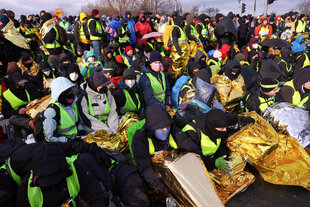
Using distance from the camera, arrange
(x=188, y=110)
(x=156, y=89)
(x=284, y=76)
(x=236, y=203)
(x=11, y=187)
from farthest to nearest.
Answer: (x=284, y=76)
(x=156, y=89)
(x=188, y=110)
(x=236, y=203)
(x=11, y=187)

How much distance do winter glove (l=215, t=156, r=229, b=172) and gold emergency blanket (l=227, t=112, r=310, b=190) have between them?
0.29 m

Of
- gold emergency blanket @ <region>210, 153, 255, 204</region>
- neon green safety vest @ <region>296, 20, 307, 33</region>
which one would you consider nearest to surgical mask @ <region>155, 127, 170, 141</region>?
gold emergency blanket @ <region>210, 153, 255, 204</region>

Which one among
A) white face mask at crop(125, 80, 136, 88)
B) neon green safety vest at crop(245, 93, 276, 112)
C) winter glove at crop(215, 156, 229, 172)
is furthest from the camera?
white face mask at crop(125, 80, 136, 88)

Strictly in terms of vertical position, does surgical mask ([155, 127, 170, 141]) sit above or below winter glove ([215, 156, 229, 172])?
above

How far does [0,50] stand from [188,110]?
583 cm

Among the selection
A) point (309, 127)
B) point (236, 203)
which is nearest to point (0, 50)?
point (236, 203)

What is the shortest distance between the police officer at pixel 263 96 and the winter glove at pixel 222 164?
1.26m

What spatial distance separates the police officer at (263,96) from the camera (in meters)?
3.22

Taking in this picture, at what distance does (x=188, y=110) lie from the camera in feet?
10.5

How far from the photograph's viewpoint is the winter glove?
8.01ft

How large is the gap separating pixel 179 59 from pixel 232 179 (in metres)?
4.49

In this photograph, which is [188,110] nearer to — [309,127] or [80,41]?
[309,127]

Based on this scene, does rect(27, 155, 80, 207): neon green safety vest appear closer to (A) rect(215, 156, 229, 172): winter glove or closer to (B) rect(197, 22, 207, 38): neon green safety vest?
(A) rect(215, 156, 229, 172): winter glove

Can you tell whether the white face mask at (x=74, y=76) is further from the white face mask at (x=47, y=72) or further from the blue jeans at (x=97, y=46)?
the blue jeans at (x=97, y=46)
